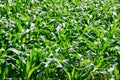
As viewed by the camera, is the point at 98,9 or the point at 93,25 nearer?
the point at 93,25

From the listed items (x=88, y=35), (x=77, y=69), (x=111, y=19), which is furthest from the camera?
(x=111, y=19)

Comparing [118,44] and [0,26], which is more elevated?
[0,26]

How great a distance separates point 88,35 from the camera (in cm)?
563

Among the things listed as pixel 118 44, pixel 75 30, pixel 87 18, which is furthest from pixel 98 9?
pixel 118 44

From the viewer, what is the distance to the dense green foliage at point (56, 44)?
4176mm

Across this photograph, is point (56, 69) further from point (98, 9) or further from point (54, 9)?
point (98, 9)

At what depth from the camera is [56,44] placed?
492cm

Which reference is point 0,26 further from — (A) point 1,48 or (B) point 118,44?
(B) point 118,44

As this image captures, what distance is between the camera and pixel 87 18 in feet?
22.5

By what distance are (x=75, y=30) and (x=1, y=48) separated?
1730 mm

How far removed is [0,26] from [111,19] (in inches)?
108

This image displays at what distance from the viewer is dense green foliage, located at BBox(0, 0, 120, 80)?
4.18m

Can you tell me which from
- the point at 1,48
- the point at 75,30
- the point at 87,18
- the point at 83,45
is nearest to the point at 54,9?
the point at 87,18

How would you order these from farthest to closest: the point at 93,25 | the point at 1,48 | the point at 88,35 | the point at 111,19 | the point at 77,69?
the point at 111,19 < the point at 93,25 < the point at 88,35 < the point at 1,48 < the point at 77,69
